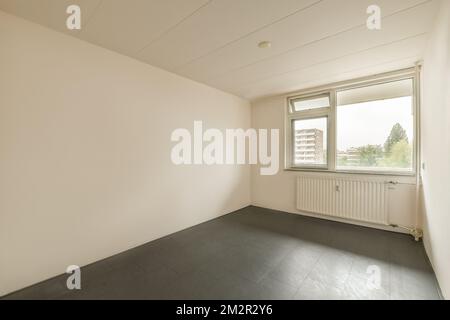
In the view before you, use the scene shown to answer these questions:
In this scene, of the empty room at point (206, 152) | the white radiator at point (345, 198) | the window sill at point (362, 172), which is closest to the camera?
the empty room at point (206, 152)

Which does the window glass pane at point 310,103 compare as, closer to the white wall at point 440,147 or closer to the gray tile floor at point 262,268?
the white wall at point 440,147

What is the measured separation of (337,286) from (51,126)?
325 centimetres

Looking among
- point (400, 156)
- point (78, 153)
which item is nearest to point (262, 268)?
point (78, 153)

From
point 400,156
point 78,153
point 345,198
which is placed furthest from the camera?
point 345,198

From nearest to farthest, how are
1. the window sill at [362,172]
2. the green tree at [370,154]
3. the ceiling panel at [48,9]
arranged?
the ceiling panel at [48,9] < the window sill at [362,172] < the green tree at [370,154]

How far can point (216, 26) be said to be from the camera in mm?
1983

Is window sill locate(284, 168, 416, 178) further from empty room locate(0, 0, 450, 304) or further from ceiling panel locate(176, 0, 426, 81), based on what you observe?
ceiling panel locate(176, 0, 426, 81)

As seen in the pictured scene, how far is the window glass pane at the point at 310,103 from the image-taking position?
3.87 metres

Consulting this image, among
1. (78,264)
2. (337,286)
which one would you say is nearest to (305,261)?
(337,286)

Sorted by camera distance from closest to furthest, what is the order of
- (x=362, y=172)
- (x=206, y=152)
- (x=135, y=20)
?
(x=135, y=20)
(x=362, y=172)
(x=206, y=152)

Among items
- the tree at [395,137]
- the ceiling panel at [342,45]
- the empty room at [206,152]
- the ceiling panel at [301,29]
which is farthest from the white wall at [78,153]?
the tree at [395,137]

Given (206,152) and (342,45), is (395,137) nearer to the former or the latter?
(342,45)

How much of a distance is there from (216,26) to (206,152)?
2.08 metres

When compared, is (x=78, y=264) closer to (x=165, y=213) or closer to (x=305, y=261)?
(x=165, y=213)
